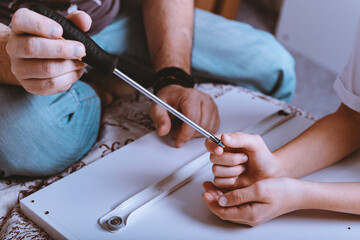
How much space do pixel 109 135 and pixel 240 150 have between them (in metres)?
0.30

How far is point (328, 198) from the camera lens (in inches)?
21.3

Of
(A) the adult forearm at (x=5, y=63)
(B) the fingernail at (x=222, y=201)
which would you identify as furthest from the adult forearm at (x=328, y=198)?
(A) the adult forearm at (x=5, y=63)

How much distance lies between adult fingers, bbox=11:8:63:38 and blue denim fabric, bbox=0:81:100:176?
0.23 m

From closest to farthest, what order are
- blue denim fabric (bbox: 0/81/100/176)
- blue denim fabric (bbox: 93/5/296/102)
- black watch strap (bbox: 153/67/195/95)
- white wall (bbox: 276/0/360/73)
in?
blue denim fabric (bbox: 0/81/100/176)
black watch strap (bbox: 153/67/195/95)
blue denim fabric (bbox: 93/5/296/102)
white wall (bbox: 276/0/360/73)

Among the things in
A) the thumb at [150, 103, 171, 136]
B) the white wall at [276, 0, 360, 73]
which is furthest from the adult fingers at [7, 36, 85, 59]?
the white wall at [276, 0, 360, 73]

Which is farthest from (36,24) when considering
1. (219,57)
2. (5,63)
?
(219,57)

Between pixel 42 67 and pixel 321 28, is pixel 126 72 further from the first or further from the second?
pixel 321 28

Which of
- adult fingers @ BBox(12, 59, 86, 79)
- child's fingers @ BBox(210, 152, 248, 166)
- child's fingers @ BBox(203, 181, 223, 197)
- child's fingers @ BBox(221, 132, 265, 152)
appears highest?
adult fingers @ BBox(12, 59, 86, 79)

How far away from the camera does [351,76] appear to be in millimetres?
656

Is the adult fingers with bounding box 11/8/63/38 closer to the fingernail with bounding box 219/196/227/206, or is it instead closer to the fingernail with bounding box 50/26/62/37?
the fingernail with bounding box 50/26/62/37

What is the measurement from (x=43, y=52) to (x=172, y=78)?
0.38 meters

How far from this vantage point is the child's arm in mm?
517

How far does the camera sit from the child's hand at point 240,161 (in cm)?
53

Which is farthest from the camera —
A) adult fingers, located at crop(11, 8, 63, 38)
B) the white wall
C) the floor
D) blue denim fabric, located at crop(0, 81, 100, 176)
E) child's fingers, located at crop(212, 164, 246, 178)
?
the white wall
